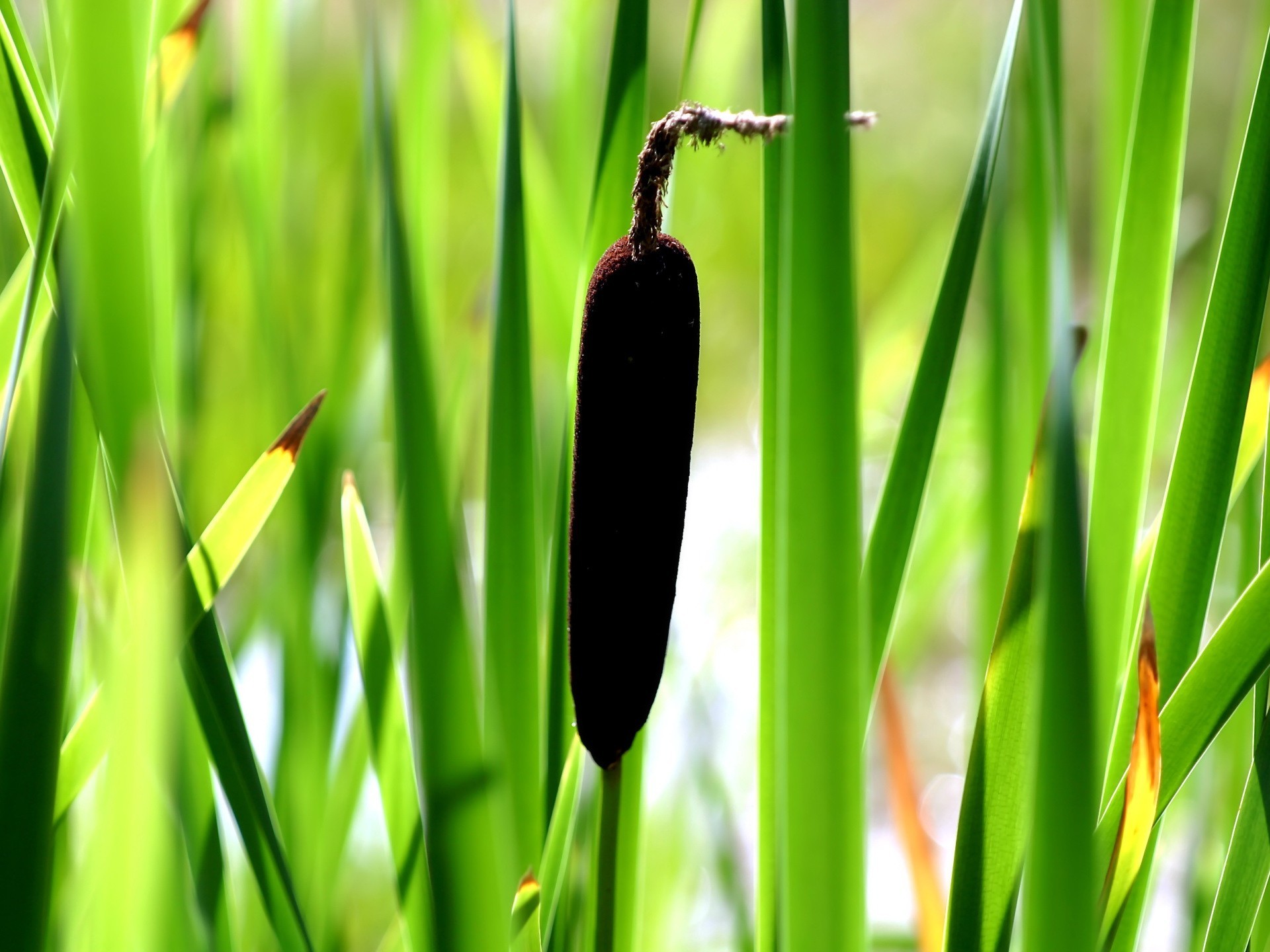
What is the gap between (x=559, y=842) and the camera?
9.5 inches

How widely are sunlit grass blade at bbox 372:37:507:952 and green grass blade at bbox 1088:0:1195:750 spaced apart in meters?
0.15

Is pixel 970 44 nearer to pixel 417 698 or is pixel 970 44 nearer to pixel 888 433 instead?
pixel 888 433

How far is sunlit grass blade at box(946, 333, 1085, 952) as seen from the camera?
215mm

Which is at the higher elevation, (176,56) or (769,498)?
(176,56)

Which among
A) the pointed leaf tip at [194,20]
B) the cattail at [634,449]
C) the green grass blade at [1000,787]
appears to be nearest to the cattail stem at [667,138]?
the cattail at [634,449]

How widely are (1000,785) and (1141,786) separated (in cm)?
3

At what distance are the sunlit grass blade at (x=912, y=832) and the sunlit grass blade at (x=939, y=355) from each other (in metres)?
0.15

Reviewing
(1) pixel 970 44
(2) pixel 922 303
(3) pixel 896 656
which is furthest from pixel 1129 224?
(1) pixel 970 44

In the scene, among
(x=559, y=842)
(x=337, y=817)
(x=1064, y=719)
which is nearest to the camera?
(x=1064, y=719)

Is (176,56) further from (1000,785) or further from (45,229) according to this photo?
(1000,785)

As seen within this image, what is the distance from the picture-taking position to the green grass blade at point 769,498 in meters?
0.22

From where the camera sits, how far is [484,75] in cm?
48

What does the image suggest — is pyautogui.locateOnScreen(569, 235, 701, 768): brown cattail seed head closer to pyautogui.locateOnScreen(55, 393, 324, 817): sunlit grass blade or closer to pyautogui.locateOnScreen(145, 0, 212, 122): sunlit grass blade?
pyautogui.locateOnScreen(55, 393, 324, 817): sunlit grass blade

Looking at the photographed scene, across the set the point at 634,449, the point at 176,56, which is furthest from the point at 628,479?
the point at 176,56
